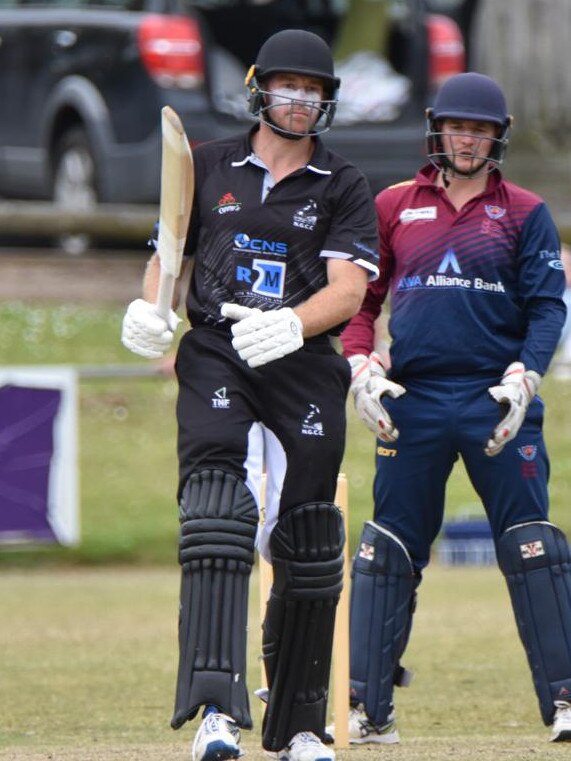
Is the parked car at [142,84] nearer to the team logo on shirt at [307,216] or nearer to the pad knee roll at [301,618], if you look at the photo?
the team logo on shirt at [307,216]

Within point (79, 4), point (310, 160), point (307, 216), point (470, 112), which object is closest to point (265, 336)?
point (307, 216)

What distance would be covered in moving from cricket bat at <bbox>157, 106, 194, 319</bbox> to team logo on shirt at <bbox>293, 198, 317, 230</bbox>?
0.30m

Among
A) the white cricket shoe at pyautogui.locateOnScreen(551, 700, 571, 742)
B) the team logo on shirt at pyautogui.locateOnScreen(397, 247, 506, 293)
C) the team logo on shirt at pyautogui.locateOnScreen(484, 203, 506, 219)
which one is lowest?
the white cricket shoe at pyautogui.locateOnScreen(551, 700, 571, 742)

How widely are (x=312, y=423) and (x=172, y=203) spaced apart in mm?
711

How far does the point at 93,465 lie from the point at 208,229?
7.05m

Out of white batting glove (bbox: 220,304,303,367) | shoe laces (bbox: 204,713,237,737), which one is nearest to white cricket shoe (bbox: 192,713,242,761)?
shoe laces (bbox: 204,713,237,737)

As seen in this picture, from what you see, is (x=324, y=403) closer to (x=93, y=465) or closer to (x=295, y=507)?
(x=295, y=507)

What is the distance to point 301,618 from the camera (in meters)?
6.01

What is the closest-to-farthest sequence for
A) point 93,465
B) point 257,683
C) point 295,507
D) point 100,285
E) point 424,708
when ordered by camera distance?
point 295,507
point 424,708
point 257,683
point 93,465
point 100,285

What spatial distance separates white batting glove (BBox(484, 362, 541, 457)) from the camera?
6.48 meters

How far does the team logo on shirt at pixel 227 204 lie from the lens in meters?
6.02

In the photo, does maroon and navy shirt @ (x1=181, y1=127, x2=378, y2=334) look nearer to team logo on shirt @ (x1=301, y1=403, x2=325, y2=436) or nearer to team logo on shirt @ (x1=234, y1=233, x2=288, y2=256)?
team logo on shirt @ (x1=234, y1=233, x2=288, y2=256)

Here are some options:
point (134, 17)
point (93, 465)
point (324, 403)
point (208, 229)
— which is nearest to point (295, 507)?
point (324, 403)

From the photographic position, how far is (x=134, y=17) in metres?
14.1
